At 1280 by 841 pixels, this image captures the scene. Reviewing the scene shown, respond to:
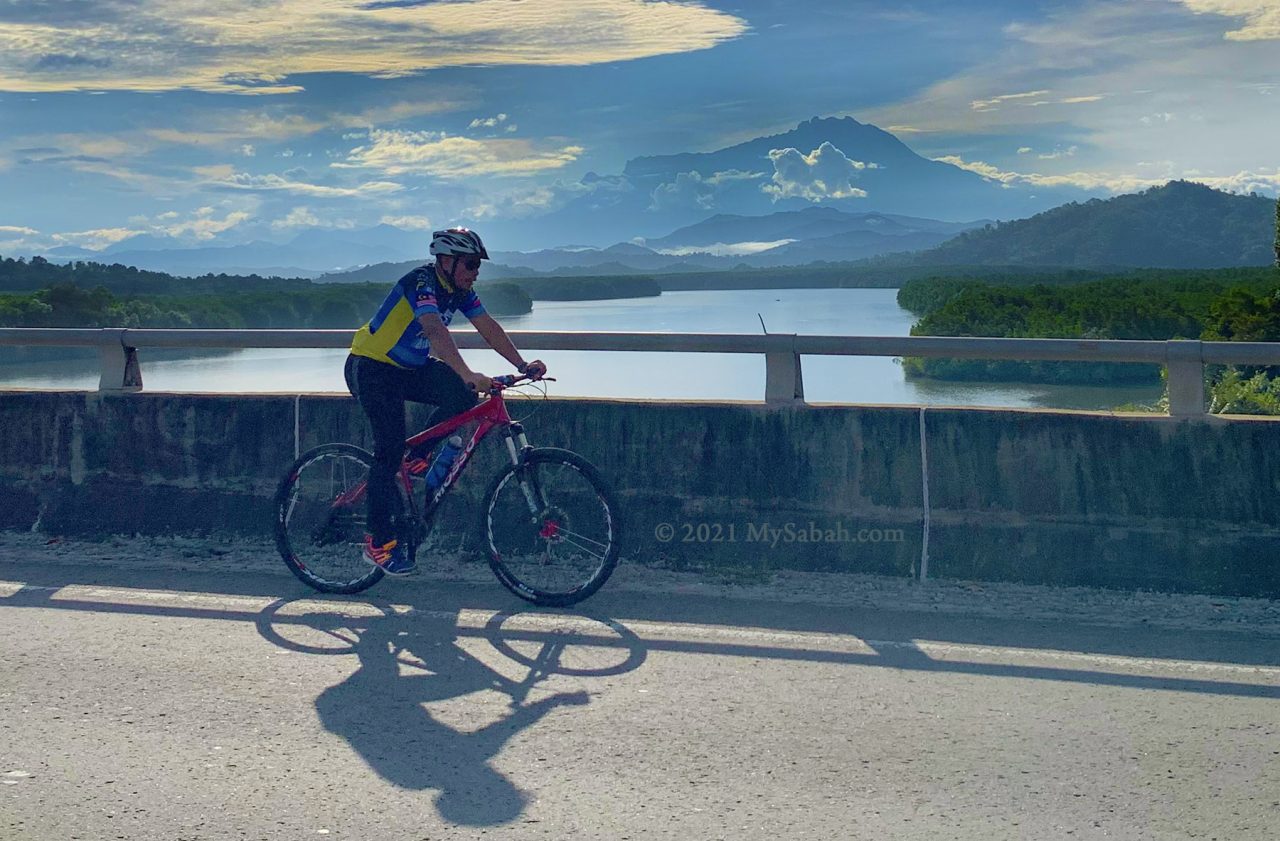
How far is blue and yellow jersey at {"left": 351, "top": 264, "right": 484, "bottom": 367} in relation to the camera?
22.9 ft

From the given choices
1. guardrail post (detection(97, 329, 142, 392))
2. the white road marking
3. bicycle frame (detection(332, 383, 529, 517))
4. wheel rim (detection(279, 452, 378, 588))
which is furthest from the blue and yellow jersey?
guardrail post (detection(97, 329, 142, 392))

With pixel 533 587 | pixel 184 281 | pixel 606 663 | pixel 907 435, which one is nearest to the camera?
pixel 606 663

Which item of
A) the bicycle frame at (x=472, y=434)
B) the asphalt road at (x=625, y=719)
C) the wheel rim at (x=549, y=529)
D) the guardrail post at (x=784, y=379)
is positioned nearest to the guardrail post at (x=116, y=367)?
the asphalt road at (x=625, y=719)

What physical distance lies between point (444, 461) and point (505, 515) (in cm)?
46

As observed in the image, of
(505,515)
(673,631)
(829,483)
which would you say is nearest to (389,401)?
(505,515)

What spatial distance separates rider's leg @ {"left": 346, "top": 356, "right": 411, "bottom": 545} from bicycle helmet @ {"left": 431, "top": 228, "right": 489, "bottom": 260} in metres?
0.73

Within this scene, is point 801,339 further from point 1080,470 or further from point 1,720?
point 1,720

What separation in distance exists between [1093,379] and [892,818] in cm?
5737

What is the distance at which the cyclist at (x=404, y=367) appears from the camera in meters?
7.06

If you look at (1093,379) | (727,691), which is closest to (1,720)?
(727,691)

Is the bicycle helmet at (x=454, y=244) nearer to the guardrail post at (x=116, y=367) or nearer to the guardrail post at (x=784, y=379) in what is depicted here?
the guardrail post at (x=784, y=379)

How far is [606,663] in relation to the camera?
19.5 feet

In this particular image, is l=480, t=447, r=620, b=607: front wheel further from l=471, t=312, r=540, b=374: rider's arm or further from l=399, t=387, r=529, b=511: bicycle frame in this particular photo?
l=471, t=312, r=540, b=374: rider's arm

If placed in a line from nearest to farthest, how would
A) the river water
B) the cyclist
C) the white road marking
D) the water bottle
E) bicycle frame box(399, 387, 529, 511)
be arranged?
the white road marking, the cyclist, bicycle frame box(399, 387, 529, 511), the water bottle, the river water
